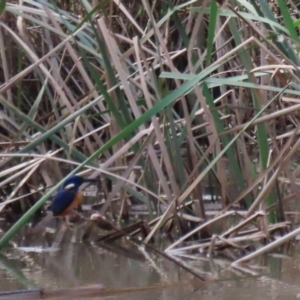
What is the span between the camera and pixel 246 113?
342cm

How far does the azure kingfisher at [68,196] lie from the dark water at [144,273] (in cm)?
16

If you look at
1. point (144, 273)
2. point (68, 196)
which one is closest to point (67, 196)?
point (68, 196)

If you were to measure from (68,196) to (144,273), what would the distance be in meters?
0.43

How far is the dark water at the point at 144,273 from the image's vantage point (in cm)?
209

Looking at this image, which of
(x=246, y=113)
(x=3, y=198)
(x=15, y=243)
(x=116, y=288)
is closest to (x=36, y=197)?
(x=3, y=198)

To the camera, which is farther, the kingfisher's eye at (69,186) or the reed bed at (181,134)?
the kingfisher's eye at (69,186)

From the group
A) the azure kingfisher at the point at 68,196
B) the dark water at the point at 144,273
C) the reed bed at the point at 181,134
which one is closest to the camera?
the dark water at the point at 144,273

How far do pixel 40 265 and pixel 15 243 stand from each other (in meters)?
0.38

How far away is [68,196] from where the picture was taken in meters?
2.64

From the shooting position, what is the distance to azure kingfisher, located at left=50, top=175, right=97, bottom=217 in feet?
8.66

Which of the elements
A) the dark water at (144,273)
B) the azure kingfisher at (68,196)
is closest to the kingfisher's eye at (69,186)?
the azure kingfisher at (68,196)

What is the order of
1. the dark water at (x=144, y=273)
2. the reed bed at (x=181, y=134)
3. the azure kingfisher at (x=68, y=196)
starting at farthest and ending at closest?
the azure kingfisher at (x=68, y=196) < the reed bed at (x=181, y=134) < the dark water at (x=144, y=273)

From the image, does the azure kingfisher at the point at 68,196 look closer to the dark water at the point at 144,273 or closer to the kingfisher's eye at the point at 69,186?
the kingfisher's eye at the point at 69,186

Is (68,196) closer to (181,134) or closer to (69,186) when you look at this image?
(69,186)
